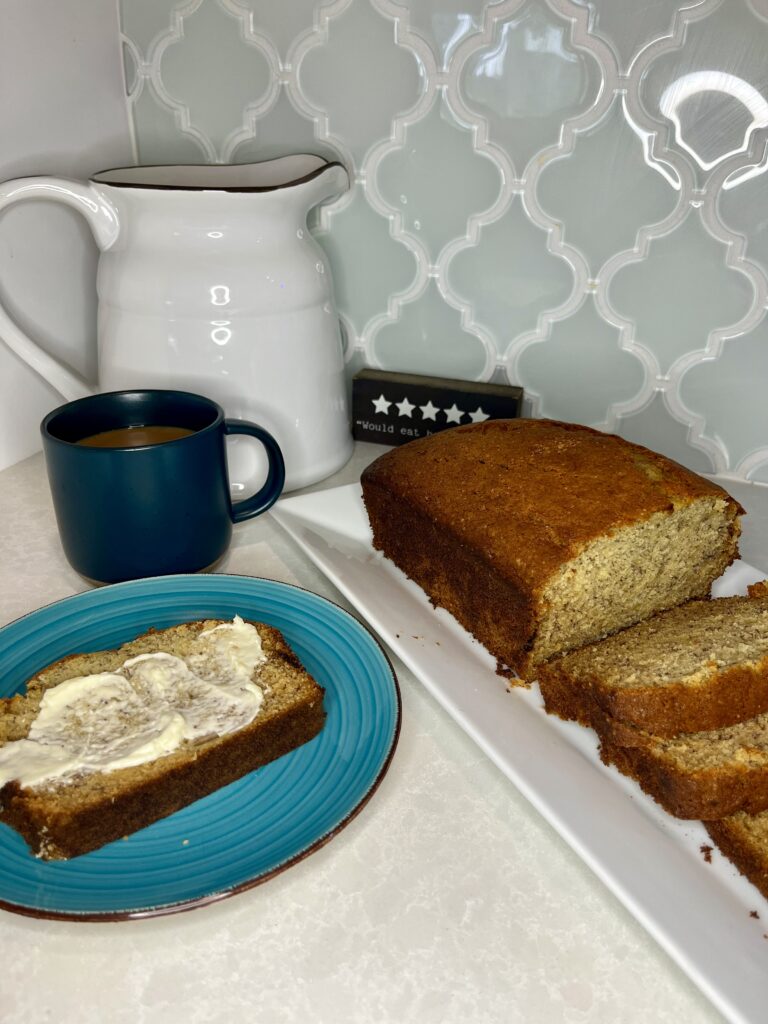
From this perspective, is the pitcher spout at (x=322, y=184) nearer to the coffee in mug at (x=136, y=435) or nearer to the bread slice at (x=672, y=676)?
the coffee in mug at (x=136, y=435)

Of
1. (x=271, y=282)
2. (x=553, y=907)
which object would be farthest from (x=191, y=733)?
(x=271, y=282)

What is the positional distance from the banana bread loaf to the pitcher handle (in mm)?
499

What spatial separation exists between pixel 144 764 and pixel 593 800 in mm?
415

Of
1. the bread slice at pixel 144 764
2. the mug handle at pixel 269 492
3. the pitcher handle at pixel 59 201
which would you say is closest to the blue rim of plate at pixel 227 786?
the bread slice at pixel 144 764

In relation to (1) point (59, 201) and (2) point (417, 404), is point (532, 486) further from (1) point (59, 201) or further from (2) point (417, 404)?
(1) point (59, 201)

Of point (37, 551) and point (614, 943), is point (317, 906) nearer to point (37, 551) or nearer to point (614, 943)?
point (614, 943)

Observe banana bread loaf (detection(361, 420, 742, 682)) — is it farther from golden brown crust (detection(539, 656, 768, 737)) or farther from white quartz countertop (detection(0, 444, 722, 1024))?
white quartz countertop (detection(0, 444, 722, 1024))

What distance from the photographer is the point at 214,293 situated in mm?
1143

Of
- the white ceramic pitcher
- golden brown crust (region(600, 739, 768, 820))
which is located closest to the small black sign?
the white ceramic pitcher

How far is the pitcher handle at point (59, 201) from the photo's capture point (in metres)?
1.11

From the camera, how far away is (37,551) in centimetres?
119

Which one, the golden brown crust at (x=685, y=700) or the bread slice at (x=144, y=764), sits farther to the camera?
the golden brown crust at (x=685, y=700)

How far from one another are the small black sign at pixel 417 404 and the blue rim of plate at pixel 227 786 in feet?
1.75

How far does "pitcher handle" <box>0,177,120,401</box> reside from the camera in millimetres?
1112
